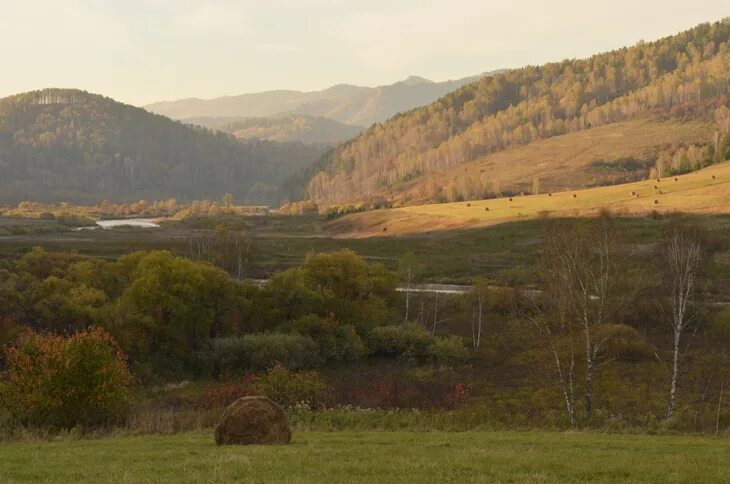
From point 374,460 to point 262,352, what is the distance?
34581mm

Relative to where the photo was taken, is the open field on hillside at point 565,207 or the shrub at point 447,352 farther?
the open field on hillside at point 565,207

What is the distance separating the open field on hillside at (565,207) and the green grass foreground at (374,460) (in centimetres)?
11255

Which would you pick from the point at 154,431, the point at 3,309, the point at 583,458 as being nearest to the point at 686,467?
the point at 583,458

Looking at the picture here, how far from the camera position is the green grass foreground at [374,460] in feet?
52.6

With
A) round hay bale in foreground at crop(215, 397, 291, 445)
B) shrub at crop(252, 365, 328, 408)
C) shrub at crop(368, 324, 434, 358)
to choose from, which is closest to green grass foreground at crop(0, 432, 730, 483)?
round hay bale in foreground at crop(215, 397, 291, 445)

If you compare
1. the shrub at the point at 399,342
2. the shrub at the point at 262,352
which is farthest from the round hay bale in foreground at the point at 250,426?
the shrub at the point at 399,342

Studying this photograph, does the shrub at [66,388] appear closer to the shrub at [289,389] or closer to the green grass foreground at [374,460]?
the green grass foreground at [374,460]

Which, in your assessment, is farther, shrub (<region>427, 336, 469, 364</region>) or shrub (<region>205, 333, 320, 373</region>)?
shrub (<region>427, 336, 469, 364</region>)

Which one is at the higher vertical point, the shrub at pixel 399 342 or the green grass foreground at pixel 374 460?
the green grass foreground at pixel 374 460

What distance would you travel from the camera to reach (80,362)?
30734mm

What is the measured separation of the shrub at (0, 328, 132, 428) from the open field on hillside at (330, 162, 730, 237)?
112 metres

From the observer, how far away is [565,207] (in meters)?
150

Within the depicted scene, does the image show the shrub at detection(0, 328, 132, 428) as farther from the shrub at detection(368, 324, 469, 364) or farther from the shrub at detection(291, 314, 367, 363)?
the shrub at detection(368, 324, 469, 364)

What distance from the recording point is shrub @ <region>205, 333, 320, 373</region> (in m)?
52.0
